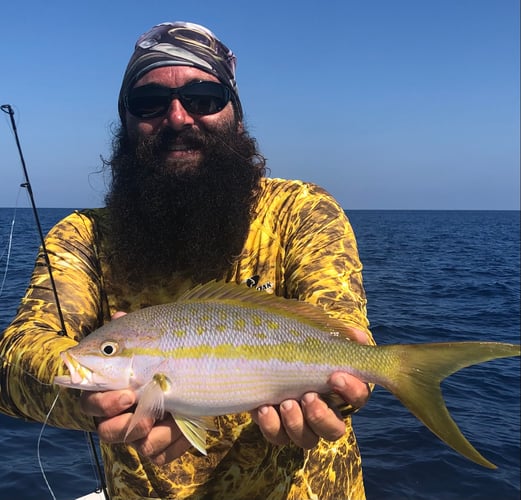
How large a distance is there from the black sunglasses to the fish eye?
179 cm

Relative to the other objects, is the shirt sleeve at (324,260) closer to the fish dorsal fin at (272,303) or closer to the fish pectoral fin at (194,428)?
the fish dorsal fin at (272,303)

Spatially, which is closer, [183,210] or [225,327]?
[225,327]

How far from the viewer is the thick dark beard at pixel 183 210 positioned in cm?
359

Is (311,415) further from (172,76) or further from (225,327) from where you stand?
(172,76)

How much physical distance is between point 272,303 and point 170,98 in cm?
176

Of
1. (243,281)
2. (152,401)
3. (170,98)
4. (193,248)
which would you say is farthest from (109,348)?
(170,98)

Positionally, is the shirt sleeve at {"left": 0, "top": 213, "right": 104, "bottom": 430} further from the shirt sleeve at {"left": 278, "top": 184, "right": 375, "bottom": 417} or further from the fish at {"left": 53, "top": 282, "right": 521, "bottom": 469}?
the shirt sleeve at {"left": 278, "top": 184, "right": 375, "bottom": 417}

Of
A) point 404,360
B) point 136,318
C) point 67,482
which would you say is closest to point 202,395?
point 136,318

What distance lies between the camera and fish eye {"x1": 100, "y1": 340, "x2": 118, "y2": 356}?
254cm

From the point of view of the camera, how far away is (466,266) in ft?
106

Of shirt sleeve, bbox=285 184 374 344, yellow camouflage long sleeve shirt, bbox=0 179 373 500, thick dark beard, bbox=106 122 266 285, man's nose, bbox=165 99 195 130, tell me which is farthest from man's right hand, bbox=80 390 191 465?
man's nose, bbox=165 99 195 130

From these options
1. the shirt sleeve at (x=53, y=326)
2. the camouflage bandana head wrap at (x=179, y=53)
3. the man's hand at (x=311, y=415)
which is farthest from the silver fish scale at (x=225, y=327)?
the camouflage bandana head wrap at (x=179, y=53)

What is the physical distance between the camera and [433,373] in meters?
2.39

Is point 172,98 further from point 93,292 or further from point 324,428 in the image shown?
point 324,428
